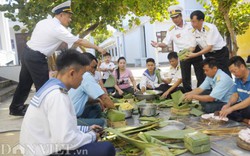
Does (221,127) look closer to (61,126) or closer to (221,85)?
(221,85)

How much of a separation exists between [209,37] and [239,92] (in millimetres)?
1321

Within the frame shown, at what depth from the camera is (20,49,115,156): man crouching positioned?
1.67m

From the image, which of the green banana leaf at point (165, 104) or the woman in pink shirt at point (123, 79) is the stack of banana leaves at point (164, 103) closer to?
the green banana leaf at point (165, 104)

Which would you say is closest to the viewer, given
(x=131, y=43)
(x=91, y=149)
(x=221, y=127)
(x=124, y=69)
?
(x=91, y=149)

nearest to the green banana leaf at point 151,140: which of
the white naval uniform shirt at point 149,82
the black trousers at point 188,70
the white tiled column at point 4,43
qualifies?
the black trousers at point 188,70

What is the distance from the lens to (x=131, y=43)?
2322 cm

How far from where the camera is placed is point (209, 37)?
445 centimetres

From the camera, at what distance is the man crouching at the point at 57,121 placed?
1673mm

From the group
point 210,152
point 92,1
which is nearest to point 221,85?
point 210,152

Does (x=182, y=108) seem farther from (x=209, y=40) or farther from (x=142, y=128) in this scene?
(x=209, y=40)

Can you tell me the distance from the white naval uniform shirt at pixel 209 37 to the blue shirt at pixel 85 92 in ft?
7.65

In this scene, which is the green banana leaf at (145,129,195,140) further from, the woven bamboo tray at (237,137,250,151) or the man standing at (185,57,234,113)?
the man standing at (185,57,234,113)

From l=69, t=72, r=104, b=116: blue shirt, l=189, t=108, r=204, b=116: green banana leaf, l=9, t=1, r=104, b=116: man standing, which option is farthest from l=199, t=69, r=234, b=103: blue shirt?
l=9, t=1, r=104, b=116: man standing

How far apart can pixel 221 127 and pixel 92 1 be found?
15.2 ft
